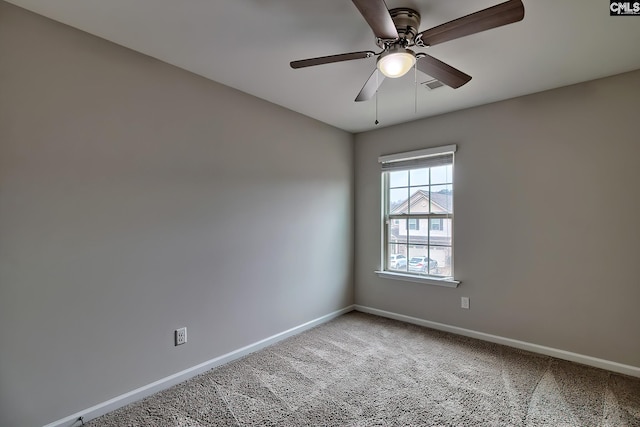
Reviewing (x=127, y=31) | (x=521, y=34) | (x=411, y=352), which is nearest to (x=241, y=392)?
(x=411, y=352)

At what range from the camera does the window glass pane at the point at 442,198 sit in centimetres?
347

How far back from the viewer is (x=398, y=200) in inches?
155

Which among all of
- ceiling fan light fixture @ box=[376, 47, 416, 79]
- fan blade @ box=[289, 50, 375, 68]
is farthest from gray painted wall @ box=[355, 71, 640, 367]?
fan blade @ box=[289, 50, 375, 68]

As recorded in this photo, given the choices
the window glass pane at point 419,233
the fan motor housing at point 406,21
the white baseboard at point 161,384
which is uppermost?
the fan motor housing at point 406,21

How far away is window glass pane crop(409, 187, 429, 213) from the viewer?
12.0 feet

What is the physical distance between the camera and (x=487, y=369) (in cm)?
258

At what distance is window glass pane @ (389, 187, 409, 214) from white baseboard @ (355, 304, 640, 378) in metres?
1.29

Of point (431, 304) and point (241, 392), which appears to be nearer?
point (241, 392)

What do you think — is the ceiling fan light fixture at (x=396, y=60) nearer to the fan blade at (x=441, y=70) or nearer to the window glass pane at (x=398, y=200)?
the fan blade at (x=441, y=70)

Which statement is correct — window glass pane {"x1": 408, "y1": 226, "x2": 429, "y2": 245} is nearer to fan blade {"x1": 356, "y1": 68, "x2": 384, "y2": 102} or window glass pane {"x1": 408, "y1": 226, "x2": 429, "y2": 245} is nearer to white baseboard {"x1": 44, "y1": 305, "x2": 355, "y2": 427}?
white baseboard {"x1": 44, "y1": 305, "x2": 355, "y2": 427}

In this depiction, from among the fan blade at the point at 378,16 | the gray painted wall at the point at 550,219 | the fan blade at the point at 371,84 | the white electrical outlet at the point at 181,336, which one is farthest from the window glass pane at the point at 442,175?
the white electrical outlet at the point at 181,336

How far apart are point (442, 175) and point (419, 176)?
286mm

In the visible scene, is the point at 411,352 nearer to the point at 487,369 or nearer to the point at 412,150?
the point at 487,369

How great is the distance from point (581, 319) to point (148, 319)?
3544 millimetres
